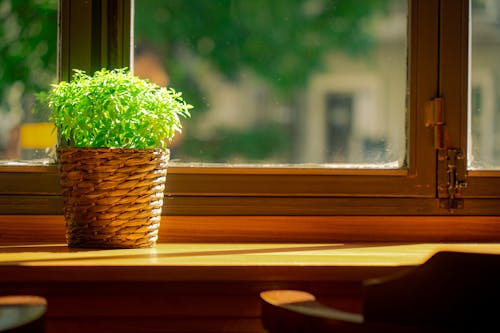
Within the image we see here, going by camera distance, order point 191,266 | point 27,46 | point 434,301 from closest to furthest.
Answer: point 434,301, point 191,266, point 27,46

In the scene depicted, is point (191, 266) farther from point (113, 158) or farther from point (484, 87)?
point (484, 87)

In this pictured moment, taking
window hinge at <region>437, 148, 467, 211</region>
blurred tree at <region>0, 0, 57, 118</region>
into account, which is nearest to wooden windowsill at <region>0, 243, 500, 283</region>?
window hinge at <region>437, 148, 467, 211</region>

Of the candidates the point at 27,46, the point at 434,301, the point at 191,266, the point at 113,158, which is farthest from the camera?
the point at 27,46

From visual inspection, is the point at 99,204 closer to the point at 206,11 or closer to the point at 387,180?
the point at 206,11

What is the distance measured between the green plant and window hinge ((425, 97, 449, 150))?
0.67 m

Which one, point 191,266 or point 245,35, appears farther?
point 245,35

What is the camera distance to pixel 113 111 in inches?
59.6

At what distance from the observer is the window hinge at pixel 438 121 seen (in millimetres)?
1794

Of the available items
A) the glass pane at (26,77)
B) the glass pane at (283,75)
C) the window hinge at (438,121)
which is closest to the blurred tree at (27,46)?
the glass pane at (26,77)

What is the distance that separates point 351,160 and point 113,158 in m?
0.66

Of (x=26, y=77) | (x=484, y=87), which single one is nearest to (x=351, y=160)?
(x=484, y=87)

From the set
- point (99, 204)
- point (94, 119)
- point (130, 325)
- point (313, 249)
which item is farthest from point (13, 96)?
point (313, 249)

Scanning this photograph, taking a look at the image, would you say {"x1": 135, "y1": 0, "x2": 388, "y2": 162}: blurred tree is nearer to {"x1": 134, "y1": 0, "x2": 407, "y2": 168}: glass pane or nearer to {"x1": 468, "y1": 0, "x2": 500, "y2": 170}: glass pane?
{"x1": 134, "y1": 0, "x2": 407, "y2": 168}: glass pane

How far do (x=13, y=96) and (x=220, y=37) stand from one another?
548 millimetres
